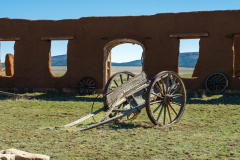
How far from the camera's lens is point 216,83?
1179 centimetres

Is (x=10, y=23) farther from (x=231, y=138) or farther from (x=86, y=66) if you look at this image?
(x=231, y=138)

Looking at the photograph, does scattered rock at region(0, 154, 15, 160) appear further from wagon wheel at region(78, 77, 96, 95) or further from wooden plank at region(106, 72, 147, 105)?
wagon wheel at region(78, 77, 96, 95)

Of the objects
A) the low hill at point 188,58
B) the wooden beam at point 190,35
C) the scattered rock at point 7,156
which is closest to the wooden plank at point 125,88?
the scattered rock at point 7,156

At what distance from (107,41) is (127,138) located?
8.77 m

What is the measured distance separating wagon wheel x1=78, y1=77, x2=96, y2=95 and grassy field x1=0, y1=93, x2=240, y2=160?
569cm

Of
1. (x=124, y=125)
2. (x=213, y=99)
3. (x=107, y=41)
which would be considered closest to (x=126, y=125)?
(x=124, y=125)

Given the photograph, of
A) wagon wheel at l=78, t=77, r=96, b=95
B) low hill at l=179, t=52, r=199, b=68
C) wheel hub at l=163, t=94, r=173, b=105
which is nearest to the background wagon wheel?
wagon wheel at l=78, t=77, r=96, b=95

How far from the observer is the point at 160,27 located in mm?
12531

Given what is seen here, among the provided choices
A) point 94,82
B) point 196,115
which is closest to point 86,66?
point 94,82

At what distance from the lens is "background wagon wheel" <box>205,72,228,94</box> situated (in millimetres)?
11788

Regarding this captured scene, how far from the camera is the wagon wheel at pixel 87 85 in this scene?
Result: 1307 cm

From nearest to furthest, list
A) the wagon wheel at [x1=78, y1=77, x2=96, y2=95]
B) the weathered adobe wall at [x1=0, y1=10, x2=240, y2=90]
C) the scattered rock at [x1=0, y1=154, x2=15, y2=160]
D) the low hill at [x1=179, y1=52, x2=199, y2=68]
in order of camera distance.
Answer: the scattered rock at [x1=0, y1=154, x2=15, y2=160]
the weathered adobe wall at [x1=0, y1=10, x2=240, y2=90]
the wagon wheel at [x1=78, y1=77, x2=96, y2=95]
the low hill at [x1=179, y1=52, x2=199, y2=68]

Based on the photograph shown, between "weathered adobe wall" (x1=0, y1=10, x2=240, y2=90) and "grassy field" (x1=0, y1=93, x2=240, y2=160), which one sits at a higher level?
"weathered adobe wall" (x1=0, y1=10, x2=240, y2=90)

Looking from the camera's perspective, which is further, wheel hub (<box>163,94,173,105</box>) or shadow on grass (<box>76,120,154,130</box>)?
wheel hub (<box>163,94,173,105</box>)
